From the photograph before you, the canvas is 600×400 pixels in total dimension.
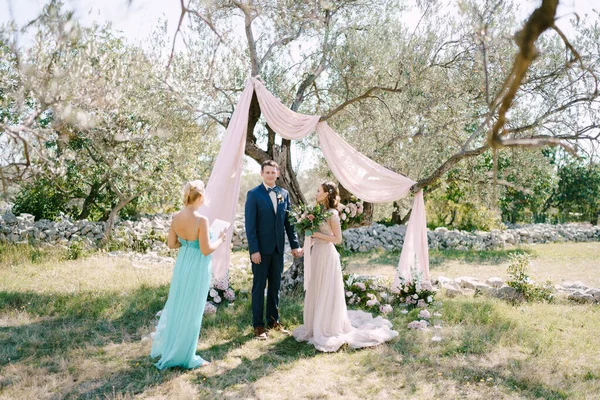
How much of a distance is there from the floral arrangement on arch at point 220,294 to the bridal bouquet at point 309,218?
1.81 m

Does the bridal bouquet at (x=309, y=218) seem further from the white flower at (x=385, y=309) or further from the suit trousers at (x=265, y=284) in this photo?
the white flower at (x=385, y=309)

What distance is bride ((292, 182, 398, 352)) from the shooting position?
5105 millimetres

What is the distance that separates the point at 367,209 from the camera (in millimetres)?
7770

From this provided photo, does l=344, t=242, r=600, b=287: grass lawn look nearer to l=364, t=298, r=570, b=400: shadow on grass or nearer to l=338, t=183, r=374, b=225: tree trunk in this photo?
l=338, t=183, r=374, b=225: tree trunk

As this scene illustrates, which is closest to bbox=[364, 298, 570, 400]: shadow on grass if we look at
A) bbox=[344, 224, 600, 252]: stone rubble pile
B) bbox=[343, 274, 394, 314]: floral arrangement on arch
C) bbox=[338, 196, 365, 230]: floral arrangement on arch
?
bbox=[343, 274, 394, 314]: floral arrangement on arch

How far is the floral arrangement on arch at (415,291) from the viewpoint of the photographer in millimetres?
6508

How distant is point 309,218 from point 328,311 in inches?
42.7

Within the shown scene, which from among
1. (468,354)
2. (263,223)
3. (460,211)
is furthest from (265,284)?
(460,211)

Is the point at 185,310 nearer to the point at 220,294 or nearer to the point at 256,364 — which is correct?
the point at 256,364

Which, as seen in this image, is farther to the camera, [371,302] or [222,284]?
[222,284]

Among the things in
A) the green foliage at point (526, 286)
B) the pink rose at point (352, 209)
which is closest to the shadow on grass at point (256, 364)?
the pink rose at point (352, 209)

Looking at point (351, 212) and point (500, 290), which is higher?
point (351, 212)

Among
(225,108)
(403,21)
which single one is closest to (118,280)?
(225,108)

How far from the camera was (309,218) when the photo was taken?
17.1ft
